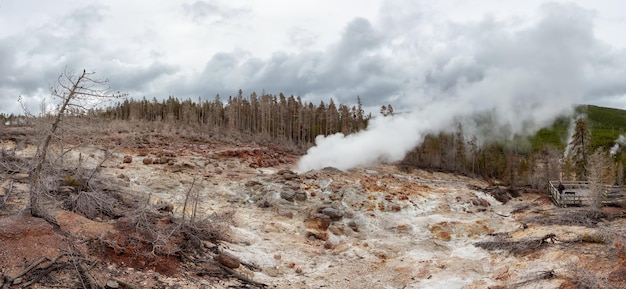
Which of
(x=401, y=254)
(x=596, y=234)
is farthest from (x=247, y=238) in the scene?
(x=596, y=234)

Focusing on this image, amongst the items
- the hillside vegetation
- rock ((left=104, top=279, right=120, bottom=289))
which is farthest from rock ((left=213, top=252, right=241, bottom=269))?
the hillside vegetation

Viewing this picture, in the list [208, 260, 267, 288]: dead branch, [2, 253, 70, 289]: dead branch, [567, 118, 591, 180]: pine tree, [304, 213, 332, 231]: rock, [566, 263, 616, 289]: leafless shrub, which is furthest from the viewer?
[567, 118, 591, 180]: pine tree

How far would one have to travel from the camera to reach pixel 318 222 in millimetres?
16078

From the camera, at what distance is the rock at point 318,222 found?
15.9 meters

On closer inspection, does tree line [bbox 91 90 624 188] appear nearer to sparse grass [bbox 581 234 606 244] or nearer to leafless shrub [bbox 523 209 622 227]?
leafless shrub [bbox 523 209 622 227]

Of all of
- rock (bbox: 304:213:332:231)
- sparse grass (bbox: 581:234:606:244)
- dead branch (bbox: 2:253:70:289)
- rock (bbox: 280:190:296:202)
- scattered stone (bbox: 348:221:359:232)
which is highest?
dead branch (bbox: 2:253:70:289)

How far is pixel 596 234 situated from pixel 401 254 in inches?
232

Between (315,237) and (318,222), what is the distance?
1206 mm

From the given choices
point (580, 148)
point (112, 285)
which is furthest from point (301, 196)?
point (580, 148)

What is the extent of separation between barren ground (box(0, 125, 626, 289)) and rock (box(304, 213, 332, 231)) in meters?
0.04

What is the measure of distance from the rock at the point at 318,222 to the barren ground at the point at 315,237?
44 millimetres

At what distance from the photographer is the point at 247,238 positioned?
44.2 ft

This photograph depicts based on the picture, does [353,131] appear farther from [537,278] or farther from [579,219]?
[537,278]

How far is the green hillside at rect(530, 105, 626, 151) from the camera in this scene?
97.8 meters
